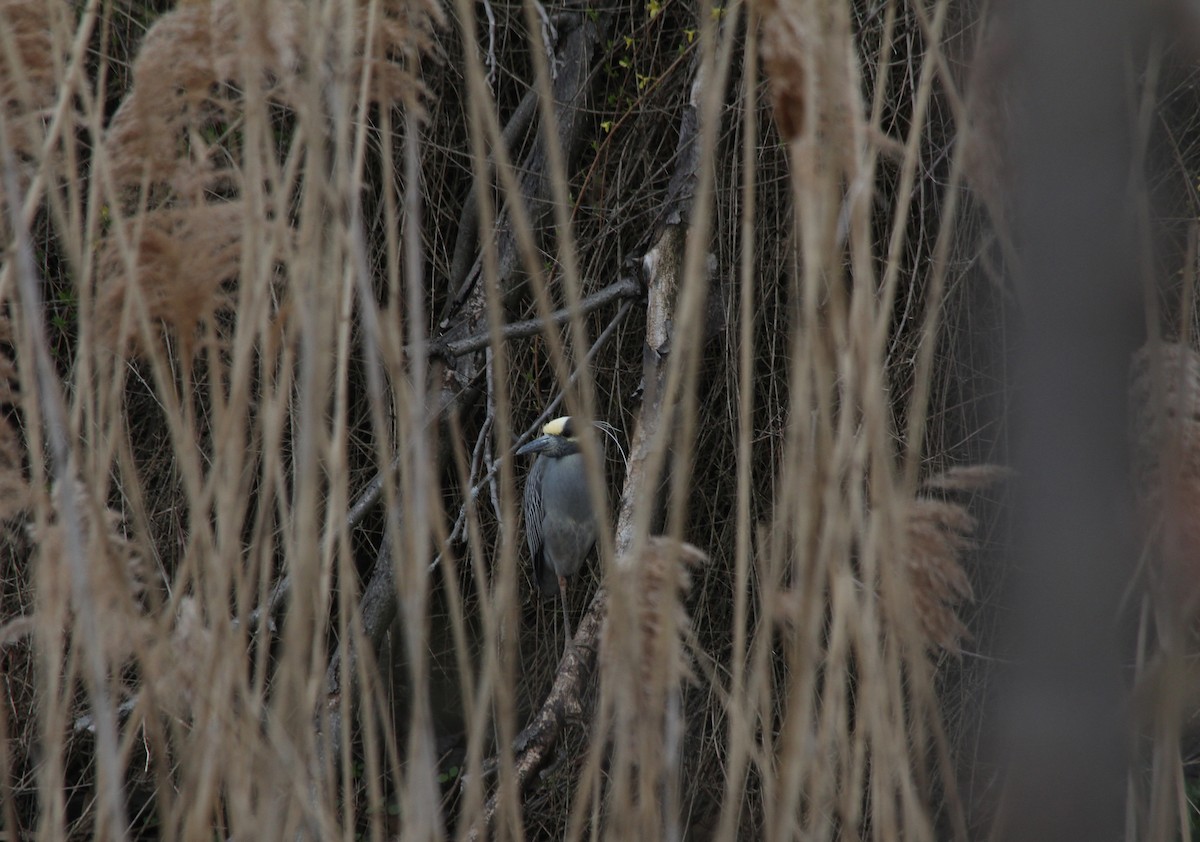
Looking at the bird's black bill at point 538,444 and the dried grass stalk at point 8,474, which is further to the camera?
the bird's black bill at point 538,444

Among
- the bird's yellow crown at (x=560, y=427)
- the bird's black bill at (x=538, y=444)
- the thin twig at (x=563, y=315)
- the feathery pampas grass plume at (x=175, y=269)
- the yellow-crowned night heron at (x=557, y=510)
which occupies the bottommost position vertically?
the yellow-crowned night heron at (x=557, y=510)

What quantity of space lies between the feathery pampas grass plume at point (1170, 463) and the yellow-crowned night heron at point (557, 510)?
1844 millimetres

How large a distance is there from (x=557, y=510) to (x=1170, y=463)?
8.46 feet

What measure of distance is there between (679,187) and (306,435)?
1567 millimetres

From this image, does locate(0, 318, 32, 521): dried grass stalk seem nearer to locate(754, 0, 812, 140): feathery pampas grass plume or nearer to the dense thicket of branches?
the dense thicket of branches

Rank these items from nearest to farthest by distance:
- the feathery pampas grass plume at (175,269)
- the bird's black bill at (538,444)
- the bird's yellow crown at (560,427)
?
1. the feathery pampas grass plume at (175,269)
2. the bird's black bill at (538,444)
3. the bird's yellow crown at (560,427)

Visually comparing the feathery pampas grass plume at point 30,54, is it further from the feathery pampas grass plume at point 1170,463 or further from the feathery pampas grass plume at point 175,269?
the feathery pampas grass plume at point 1170,463

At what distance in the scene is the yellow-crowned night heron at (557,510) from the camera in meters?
2.89

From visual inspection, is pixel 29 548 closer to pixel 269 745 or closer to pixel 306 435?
pixel 269 745

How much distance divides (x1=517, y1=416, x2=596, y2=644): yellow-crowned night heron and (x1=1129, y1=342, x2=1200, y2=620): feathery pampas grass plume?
1.84 metres

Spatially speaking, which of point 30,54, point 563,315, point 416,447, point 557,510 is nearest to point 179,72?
point 30,54

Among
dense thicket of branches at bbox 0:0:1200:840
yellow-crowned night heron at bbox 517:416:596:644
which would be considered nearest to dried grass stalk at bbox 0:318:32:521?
dense thicket of branches at bbox 0:0:1200:840

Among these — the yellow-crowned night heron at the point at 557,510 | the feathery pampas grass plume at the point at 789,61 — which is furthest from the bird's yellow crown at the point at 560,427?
the feathery pampas grass plume at the point at 789,61

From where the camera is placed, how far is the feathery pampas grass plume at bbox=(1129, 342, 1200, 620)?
25.4 inches
